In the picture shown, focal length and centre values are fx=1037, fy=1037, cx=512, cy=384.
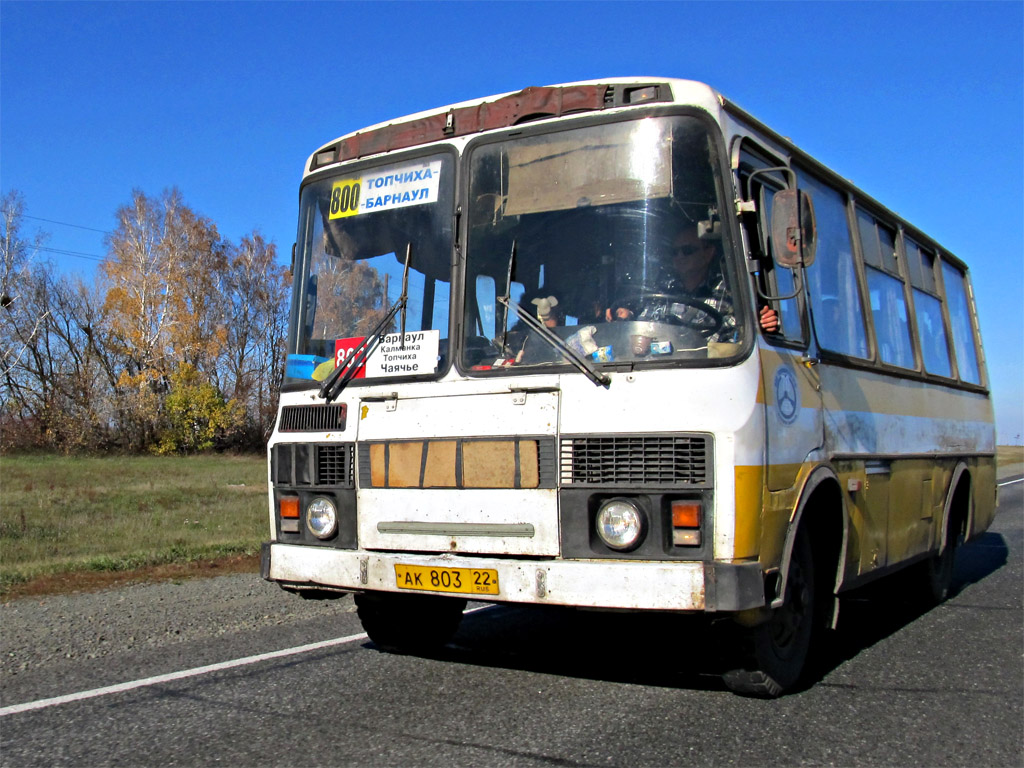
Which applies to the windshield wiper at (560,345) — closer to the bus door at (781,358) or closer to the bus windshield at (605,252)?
the bus windshield at (605,252)

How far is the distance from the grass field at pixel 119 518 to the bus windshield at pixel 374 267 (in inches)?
220

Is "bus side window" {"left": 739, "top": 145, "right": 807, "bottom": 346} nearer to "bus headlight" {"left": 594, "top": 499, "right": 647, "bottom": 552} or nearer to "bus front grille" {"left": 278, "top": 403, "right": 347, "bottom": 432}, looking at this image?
"bus headlight" {"left": 594, "top": 499, "right": 647, "bottom": 552}

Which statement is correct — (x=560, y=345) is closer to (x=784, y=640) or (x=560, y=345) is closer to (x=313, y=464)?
(x=313, y=464)

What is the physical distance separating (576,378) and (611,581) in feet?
3.24

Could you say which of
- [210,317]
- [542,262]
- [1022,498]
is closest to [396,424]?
[542,262]

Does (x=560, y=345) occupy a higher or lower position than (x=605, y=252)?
lower

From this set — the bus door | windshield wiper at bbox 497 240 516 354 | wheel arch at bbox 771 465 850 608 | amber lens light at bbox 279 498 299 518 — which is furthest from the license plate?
wheel arch at bbox 771 465 850 608

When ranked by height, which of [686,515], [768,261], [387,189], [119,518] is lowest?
[119,518]

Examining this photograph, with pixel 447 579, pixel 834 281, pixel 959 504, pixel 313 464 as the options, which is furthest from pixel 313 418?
pixel 959 504

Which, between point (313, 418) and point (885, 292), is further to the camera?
point (885, 292)

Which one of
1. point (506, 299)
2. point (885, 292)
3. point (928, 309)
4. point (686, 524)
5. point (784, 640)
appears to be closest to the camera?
point (686, 524)

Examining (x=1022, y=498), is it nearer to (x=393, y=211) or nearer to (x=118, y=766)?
(x=393, y=211)

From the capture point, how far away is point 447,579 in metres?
5.23

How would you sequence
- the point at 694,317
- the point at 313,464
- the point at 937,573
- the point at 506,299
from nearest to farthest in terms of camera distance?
the point at 694,317 < the point at 506,299 < the point at 313,464 < the point at 937,573
